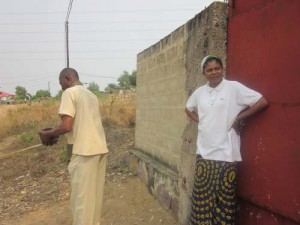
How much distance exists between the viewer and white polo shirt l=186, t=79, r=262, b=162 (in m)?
2.81

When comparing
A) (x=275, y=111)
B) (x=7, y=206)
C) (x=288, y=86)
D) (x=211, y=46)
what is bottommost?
(x=7, y=206)

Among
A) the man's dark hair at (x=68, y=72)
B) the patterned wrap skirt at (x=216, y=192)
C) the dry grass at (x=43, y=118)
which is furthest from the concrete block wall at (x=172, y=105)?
the dry grass at (x=43, y=118)

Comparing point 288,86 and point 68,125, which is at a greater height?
point 288,86

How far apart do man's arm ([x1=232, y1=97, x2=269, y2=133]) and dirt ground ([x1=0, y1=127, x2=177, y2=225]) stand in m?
1.90

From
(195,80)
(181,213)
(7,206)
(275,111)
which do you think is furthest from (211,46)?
Answer: (7,206)

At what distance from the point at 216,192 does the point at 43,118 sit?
1382cm

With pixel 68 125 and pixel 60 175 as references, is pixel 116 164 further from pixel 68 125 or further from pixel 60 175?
pixel 68 125

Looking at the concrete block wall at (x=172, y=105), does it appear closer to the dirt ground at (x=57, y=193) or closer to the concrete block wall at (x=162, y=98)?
the concrete block wall at (x=162, y=98)

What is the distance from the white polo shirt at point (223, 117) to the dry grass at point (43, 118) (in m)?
8.74

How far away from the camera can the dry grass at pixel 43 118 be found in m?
12.0

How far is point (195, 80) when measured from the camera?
153 inches

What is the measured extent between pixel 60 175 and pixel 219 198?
16.8ft

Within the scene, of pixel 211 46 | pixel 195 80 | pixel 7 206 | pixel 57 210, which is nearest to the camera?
pixel 211 46

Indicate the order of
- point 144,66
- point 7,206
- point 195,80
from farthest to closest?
point 144,66
point 7,206
point 195,80
